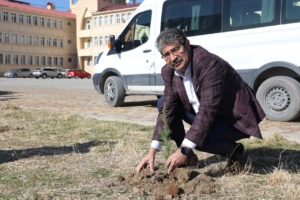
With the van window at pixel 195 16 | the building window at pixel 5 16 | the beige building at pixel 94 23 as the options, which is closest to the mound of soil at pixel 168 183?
the van window at pixel 195 16

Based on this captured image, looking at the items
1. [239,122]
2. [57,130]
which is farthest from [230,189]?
[57,130]

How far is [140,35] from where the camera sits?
9.61m

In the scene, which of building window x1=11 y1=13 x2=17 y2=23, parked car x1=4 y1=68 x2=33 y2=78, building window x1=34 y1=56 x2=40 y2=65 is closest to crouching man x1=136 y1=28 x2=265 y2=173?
parked car x1=4 y1=68 x2=33 y2=78

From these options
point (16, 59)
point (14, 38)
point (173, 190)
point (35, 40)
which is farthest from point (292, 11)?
point (35, 40)

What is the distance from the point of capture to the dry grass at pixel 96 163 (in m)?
3.19

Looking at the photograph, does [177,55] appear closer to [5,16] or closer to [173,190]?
[173,190]

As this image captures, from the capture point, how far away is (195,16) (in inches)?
332

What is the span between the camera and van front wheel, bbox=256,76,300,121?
7.01 meters

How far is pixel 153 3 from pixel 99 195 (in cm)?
695

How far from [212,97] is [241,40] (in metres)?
4.76

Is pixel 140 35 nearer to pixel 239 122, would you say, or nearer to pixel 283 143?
pixel 283 143

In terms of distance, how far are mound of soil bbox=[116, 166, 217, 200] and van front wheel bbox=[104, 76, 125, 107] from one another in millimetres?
6714

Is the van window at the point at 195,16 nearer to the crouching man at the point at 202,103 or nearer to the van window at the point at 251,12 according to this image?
the van window at the point at 251,12

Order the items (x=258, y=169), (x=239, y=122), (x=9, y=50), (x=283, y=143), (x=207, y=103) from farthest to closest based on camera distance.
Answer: (x=9, y=50) → (x=283, y=143) → (x=258, y=169) → (x=239, y=122) → (x=207, y=103)
